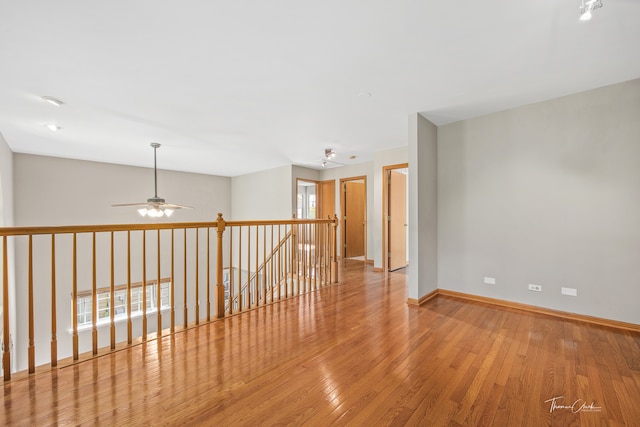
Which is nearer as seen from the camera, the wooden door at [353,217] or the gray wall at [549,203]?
the gray wall at [549,203]

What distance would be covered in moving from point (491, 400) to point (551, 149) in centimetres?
282

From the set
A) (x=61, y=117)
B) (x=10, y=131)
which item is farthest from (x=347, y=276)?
(x=10, y=131)

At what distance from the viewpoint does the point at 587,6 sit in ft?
5.46

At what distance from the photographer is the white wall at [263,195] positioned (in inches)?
Result: 270

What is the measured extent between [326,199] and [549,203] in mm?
5222

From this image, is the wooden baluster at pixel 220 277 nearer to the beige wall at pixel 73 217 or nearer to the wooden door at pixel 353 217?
the wooden door at pixel 353 217

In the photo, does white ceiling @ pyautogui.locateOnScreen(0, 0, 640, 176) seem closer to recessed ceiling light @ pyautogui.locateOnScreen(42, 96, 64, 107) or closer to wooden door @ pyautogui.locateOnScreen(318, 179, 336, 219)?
recessed ceiling light @ pyautogui.locateOnScreen(42, 96, 64, 107)

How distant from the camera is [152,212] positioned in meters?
4.80

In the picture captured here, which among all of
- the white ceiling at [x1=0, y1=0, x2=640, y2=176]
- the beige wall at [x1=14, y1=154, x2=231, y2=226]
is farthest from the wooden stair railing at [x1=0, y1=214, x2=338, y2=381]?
the white ceiling at [x1=0, y1=0, x2=640, y2=176]

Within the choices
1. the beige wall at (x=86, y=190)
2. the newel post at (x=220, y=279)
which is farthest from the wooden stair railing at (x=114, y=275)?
the beige wall at (x=86, y=190)

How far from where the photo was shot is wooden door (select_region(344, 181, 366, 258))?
22.9 feet

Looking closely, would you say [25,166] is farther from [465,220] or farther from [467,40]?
[465,220]

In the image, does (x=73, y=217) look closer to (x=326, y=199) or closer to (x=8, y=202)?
(x=8, y=202)

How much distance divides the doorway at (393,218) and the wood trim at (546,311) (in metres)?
1.54
